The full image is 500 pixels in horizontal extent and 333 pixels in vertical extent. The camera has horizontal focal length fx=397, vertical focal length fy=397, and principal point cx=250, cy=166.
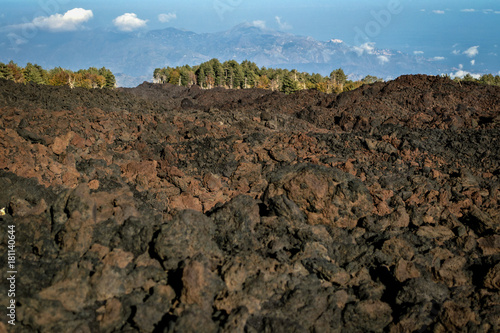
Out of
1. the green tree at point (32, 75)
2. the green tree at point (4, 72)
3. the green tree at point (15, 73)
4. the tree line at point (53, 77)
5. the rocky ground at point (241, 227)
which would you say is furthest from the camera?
the green tree at point (32, 75)

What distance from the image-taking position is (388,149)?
42.8 feet

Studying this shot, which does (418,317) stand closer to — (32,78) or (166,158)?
(166,158)

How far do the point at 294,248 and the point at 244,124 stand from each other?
9225 millimetres

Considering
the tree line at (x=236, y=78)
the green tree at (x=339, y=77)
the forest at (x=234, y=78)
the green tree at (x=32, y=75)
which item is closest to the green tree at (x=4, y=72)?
the green tree at (x=32, y=75)

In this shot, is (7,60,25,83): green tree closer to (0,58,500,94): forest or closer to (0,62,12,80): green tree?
(0,62,12,80): green tree

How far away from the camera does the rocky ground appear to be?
20.7 feet

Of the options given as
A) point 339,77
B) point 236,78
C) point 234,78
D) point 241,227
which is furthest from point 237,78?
point 241,227

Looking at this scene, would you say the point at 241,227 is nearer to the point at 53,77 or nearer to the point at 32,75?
the point at 32,75

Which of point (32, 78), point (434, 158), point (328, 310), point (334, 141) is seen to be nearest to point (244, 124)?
point (334, 141)

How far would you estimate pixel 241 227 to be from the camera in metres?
8.34

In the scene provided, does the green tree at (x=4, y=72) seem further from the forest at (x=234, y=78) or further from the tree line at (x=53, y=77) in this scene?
the forest at (x=234, y=78)

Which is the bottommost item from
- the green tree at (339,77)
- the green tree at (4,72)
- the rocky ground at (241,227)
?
the rocky ground at (241,227)

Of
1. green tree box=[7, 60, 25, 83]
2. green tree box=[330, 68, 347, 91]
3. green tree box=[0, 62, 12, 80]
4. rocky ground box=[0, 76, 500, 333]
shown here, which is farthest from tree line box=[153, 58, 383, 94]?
rocky ground box=[0, 76, 500, 333]

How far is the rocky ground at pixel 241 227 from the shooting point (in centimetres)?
631
